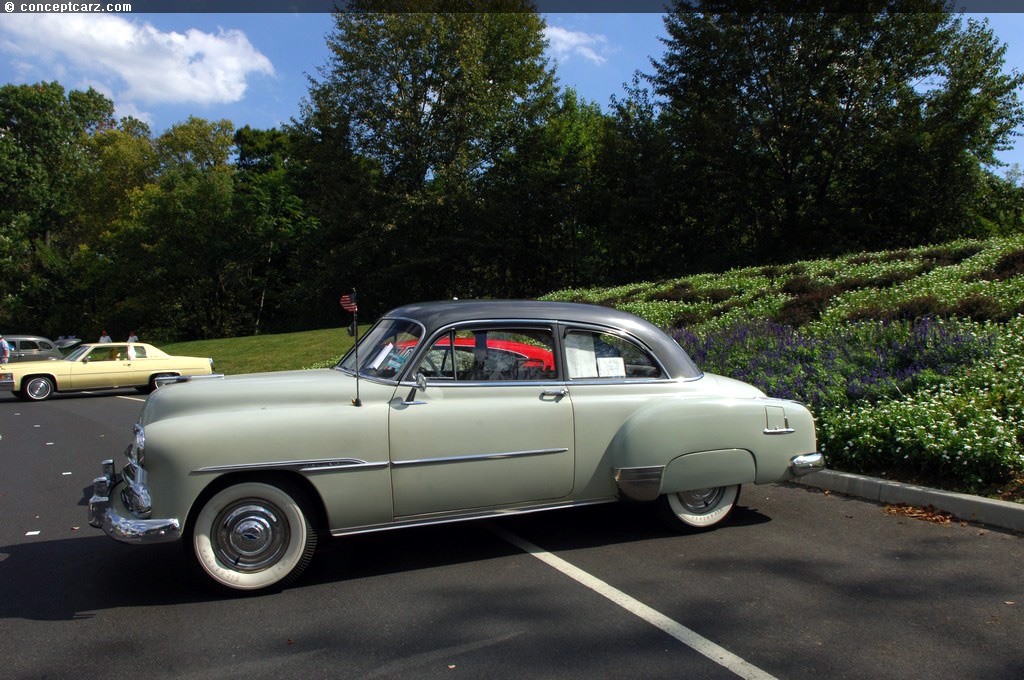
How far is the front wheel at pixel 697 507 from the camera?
221 inches

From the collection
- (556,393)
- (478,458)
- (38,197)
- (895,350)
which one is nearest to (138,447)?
(478,458)

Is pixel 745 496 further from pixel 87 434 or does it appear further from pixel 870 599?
pixel 87 434

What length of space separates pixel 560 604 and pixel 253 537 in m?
1.80

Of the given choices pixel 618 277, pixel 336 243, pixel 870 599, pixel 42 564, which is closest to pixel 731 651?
pixel 870 599

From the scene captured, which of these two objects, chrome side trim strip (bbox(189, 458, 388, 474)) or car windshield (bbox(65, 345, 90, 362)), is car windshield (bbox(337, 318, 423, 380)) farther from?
car windshield (bbox(65, 345, 90, 362))

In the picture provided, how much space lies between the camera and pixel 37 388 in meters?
18.8

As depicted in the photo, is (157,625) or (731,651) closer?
(731,651)

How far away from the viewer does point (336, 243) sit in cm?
4347

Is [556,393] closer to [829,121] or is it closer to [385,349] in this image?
[385,349]

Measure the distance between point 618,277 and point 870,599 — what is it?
34.2m

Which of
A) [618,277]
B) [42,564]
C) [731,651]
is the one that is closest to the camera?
[731,651]

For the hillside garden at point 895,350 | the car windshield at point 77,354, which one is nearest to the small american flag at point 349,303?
the hillside garden at point 895,350

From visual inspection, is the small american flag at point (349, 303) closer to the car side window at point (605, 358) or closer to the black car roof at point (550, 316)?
the black car roof at point (550, 316)

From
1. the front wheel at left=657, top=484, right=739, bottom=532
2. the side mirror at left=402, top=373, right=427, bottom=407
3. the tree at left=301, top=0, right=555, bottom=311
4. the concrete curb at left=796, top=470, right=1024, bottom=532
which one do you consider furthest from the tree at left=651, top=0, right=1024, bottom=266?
the side mirror at left=402, top=373, right=427, bottom=407
